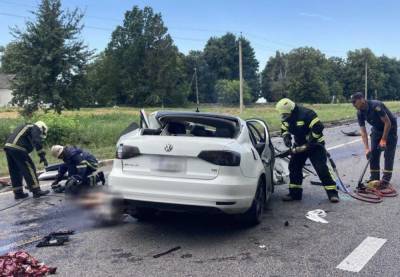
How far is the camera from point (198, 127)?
679 cm

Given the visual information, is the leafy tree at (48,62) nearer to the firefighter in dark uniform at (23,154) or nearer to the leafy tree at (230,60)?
the firefighter in dark uniform at (23,154)

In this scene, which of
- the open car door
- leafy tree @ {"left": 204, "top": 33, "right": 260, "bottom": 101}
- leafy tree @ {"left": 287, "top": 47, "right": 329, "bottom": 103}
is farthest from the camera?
leafy tree @ {"left": 204, "top": 33, "right": 260, "bottom": 101}

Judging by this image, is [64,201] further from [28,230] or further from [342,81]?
[342,81]

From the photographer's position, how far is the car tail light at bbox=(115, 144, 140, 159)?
5539 millimetres

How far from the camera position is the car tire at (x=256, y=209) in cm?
578

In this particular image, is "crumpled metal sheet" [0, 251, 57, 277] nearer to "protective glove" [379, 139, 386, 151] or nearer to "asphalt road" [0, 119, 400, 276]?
"asphalt road" [0, 119, 400, 276]

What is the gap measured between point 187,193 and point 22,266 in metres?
1.76

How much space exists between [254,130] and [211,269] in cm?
329

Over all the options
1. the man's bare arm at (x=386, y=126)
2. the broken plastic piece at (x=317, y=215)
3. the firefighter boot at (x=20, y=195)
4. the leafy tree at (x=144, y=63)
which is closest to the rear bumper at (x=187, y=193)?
the broken plastic piece at (x=317, y=215)

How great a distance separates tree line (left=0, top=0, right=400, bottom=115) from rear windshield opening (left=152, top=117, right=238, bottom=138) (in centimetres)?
2367

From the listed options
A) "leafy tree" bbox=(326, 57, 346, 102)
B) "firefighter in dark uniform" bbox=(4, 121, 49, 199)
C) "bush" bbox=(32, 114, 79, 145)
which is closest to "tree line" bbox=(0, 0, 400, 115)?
"leafy tree" bbox=(326, 57, 346, 102)

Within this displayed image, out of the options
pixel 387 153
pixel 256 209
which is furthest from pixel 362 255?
pixel 387 153

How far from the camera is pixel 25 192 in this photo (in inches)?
352

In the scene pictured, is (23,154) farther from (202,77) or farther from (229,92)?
(202,77)
